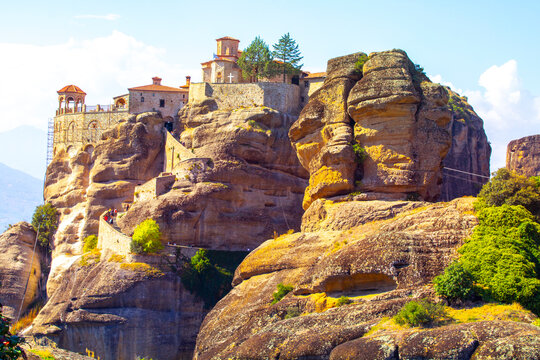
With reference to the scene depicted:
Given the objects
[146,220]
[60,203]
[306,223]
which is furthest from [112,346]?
[60,203]

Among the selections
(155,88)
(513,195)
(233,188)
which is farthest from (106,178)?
(513,195)

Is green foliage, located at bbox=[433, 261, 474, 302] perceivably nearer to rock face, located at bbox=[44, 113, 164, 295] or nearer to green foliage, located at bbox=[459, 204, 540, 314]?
green foliage, located at bbox=[459, 204, 540, 314]

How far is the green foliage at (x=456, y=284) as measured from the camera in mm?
45938

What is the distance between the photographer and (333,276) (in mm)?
52562

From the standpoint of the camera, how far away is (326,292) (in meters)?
53.5

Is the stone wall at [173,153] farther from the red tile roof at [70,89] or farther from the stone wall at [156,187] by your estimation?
the red tile roof at [70,89]

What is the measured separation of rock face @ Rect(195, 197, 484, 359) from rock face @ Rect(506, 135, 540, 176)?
3441 centimetres

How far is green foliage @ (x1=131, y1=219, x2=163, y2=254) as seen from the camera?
78312mm

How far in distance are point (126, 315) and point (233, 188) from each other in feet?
53.6

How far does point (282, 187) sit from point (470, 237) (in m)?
36.9

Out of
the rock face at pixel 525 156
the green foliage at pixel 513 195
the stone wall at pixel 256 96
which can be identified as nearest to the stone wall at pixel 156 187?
the stone wall at pixel 256 96

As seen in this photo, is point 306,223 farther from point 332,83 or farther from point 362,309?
point 362,309

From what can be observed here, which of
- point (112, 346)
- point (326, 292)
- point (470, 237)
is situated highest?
point (470, 237)

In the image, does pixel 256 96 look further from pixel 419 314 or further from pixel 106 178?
pixel 419 314
